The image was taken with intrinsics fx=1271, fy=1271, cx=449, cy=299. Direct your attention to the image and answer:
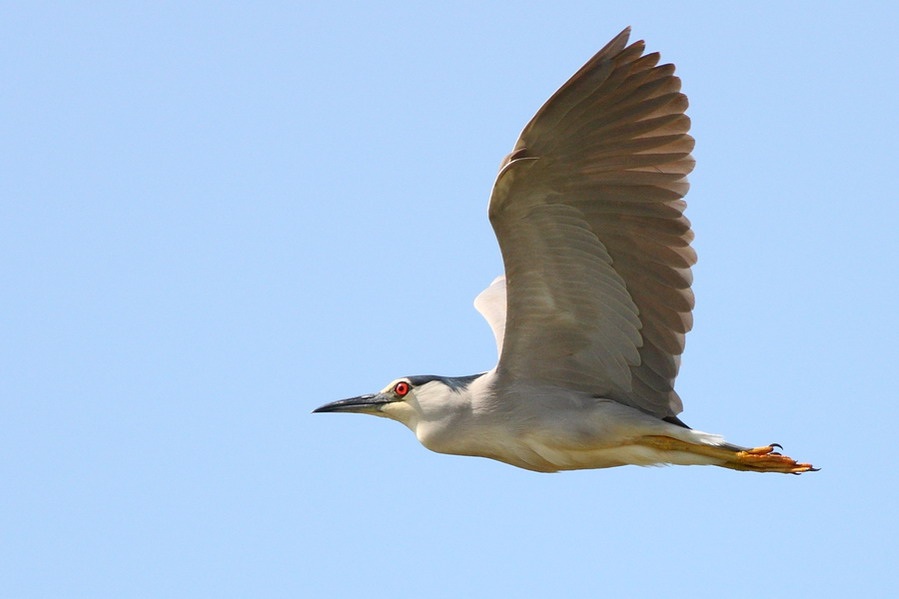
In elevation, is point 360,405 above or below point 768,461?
above

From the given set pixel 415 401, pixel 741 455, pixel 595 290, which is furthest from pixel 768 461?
pixel 415 401

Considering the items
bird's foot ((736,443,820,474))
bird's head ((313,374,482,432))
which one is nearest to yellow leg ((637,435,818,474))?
bird's foot ((736,443,820,474))

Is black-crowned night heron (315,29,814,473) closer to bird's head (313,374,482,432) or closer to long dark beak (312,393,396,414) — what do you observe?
bird's head (313,374,482,432)

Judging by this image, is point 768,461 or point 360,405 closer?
point 768,461

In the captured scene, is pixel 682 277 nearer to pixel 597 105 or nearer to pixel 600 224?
pixel 600 224

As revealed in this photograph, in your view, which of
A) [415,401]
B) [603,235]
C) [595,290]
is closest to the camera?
[603,235]

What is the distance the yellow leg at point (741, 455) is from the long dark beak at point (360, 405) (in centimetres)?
225

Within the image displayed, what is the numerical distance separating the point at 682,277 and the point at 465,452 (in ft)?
6.88

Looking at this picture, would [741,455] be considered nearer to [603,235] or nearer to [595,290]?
[595,290]

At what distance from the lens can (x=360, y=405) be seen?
10211 millimetres

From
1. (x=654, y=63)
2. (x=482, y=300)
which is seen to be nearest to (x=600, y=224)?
(x=654, y=63)

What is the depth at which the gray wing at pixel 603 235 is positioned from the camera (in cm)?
851

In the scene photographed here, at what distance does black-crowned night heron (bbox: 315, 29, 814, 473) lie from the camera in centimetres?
855

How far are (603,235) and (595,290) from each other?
41cm
